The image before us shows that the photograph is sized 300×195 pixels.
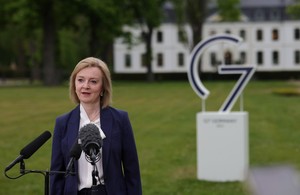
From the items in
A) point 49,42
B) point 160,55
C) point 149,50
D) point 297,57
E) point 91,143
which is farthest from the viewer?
point 160,55

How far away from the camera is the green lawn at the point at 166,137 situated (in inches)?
355

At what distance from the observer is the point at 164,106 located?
2573cm

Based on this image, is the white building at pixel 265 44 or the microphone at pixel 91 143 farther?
the white building at pixel 265 44

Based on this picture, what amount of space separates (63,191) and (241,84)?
249 inches

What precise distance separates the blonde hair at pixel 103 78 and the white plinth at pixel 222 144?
5.95 metres

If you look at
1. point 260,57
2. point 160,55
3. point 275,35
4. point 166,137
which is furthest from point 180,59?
point 166,137

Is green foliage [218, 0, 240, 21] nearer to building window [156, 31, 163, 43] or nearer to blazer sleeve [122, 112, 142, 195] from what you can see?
building window [156, 31, 163, 43]

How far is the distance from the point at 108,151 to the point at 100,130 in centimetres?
13

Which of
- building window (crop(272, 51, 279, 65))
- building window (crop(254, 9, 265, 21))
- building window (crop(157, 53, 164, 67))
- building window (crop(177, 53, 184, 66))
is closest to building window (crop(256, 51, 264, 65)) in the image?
building window (crop(272, 51, 279, 65))

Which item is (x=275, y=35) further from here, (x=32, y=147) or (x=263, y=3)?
(x=32, y=147)

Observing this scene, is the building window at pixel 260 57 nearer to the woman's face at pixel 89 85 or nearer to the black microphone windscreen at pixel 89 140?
the woman's face at pixel 89 85

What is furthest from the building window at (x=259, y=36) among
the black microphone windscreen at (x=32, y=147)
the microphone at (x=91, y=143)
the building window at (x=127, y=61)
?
the microphone at (x=91, y=143)

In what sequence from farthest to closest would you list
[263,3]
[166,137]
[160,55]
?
[263,3] < [160,55] < [166,137]

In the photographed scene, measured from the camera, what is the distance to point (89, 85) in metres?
3.58
